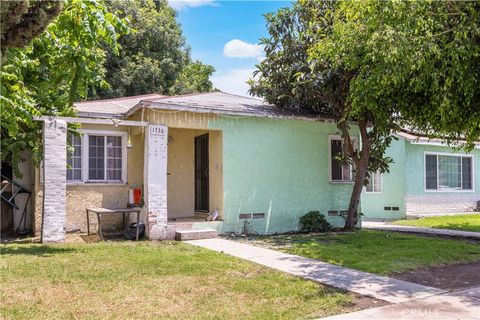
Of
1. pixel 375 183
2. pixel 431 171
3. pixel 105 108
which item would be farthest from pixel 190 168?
pixel 431 171

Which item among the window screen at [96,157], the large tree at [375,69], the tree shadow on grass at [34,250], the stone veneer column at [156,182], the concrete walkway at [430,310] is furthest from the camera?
the window screen at [96,157]

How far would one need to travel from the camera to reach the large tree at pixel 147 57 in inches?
987

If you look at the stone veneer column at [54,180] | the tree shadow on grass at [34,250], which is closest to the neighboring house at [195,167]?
the stone veneer column at [54,180]

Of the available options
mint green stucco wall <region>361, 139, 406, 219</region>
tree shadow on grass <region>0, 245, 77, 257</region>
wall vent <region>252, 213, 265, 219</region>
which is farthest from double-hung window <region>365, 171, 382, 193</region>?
tree shadow on grass <region>0, 245, 77, 257</region>

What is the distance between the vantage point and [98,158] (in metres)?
12.3

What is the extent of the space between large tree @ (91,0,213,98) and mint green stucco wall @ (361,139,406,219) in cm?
1357

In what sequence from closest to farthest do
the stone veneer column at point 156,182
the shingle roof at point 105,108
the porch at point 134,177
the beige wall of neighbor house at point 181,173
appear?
the porch at point 134,177
the stone veneer column at point 156,182
the shingle roof at point 105,108
the beige wall of neighbor house at point 181,173

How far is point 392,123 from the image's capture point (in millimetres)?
11992

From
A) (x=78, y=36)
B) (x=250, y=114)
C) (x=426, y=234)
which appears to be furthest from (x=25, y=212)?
(x=426, y=234)

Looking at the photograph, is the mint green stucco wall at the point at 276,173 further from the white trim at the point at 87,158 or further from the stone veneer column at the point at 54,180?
the stone veneer column at the point at 54,180

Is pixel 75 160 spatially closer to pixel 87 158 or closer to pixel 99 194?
pixel 87 158

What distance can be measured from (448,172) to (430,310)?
1586cm

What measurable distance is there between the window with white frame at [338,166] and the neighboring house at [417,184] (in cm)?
452

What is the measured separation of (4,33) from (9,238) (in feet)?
32.6
